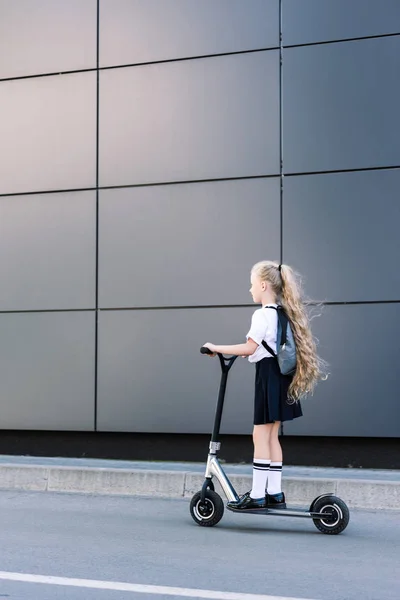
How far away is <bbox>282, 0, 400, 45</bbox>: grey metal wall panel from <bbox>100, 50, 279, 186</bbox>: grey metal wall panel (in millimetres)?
386

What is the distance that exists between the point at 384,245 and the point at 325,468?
2.50 metres

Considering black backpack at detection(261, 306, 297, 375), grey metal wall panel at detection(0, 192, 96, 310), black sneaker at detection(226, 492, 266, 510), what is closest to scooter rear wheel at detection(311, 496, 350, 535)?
black sneaker at detection(226, 492, 266, 510)

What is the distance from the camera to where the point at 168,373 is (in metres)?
9.97

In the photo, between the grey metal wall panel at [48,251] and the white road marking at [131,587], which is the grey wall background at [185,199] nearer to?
the grey metal wall panel at [48,251]

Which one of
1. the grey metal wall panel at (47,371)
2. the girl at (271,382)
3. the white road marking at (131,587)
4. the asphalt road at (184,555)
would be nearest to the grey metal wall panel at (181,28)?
the grey metal wall panel at (47,371)

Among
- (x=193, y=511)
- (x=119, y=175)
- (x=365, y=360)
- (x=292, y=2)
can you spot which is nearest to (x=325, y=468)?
(x=365, y=360)

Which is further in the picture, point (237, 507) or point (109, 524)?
point (109, 524)

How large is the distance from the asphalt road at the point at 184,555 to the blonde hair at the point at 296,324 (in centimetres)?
109

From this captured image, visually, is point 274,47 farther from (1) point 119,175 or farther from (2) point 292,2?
(1) point 119,175

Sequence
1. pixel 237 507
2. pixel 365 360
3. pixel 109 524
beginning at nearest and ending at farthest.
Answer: pixel 237 507
pixel 109 524
pixel 365 360

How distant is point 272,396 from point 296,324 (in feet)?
1.80

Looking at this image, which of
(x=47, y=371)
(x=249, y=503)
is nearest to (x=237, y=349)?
(x=249, y=503)

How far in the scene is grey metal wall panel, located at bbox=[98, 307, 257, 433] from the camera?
9.73 meters

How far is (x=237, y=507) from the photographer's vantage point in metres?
6.06
